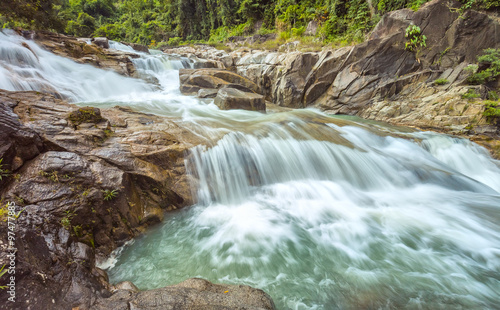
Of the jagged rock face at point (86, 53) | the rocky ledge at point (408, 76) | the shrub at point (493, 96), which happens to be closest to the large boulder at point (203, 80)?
the rocky ledge at point (408, 76)

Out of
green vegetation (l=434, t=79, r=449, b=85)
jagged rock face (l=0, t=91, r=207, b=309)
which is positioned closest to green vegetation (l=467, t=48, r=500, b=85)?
green vegetation (l=434, t=79, r=449, b=85)

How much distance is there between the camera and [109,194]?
3061mm

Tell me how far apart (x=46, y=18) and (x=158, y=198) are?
15.1m

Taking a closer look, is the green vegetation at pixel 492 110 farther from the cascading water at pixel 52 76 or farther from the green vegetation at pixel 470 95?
the cascading water at pixel 52 76

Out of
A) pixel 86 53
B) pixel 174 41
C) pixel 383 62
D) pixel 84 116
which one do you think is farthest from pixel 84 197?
pixel 174 41

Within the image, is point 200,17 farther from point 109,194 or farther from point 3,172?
point 3,172

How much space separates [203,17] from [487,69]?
3033 cm

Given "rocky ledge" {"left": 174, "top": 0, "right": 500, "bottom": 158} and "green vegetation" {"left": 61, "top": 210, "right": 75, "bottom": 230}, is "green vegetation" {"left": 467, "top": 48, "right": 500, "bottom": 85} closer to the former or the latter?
"rocky ledge" {"left": 174, "top": 0, "right": 500, "bottom": 158}

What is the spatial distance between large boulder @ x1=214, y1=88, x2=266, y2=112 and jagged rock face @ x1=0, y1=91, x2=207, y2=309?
13.7 ft

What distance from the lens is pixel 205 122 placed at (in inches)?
243

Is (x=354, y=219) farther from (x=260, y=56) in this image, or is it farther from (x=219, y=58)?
(x=219, y=58)

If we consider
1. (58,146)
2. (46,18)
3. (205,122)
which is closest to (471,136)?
(205,122)

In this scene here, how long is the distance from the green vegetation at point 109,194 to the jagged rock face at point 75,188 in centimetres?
1

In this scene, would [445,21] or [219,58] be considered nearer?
[445,21]
